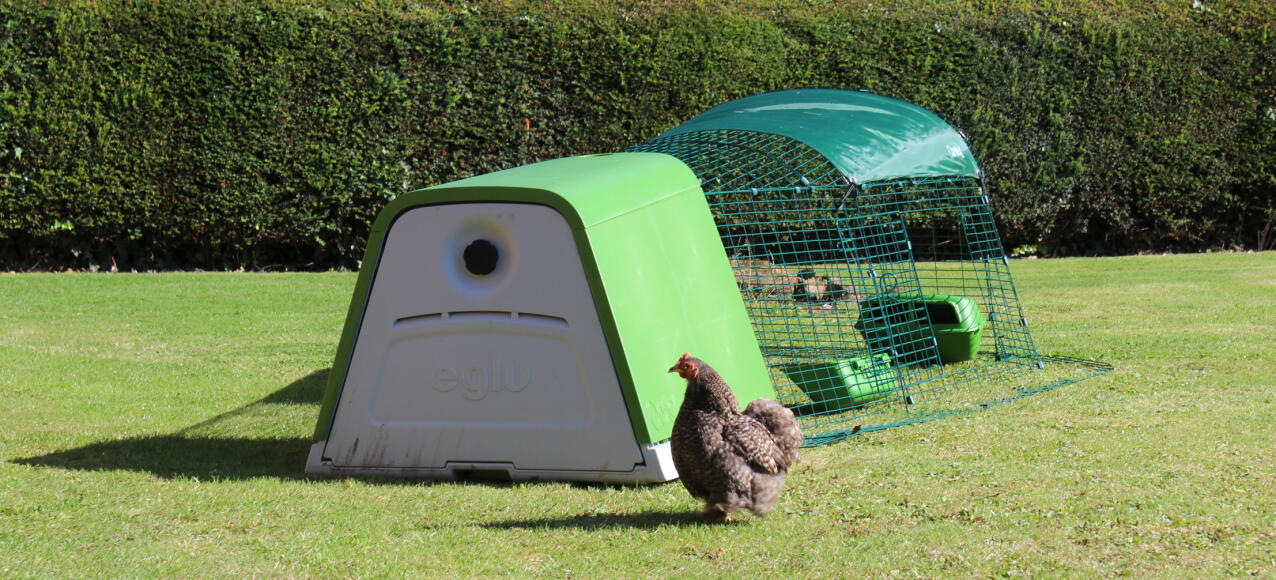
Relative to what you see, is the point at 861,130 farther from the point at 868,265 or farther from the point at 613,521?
the point at 613,521

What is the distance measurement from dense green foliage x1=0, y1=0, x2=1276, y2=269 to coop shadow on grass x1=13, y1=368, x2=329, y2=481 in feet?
21.6

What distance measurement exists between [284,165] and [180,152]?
111cm

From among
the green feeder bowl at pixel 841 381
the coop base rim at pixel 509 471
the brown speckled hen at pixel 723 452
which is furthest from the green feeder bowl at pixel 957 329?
the brown speckled hen at pixel 723 452

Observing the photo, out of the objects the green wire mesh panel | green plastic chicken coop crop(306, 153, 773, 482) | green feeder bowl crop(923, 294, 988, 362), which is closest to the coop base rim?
green plastic chicken coop crop(306, 153, 773, 482)

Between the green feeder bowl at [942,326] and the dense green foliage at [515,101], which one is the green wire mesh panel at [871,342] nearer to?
the green feeder bowl at [942,326]

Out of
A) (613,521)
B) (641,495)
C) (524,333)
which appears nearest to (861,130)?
(524,333)

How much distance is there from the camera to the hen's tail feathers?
16.3 ft

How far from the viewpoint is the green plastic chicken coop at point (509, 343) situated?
543cm

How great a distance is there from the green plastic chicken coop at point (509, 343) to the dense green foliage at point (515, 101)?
788cm

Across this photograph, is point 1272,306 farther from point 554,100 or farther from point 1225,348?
point 554,100

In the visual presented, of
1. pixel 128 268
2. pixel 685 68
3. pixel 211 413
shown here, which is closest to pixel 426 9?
pixel 685 68

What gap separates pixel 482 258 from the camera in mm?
5527

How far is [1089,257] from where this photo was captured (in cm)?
1488

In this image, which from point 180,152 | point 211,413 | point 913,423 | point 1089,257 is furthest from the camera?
point 1089,257
